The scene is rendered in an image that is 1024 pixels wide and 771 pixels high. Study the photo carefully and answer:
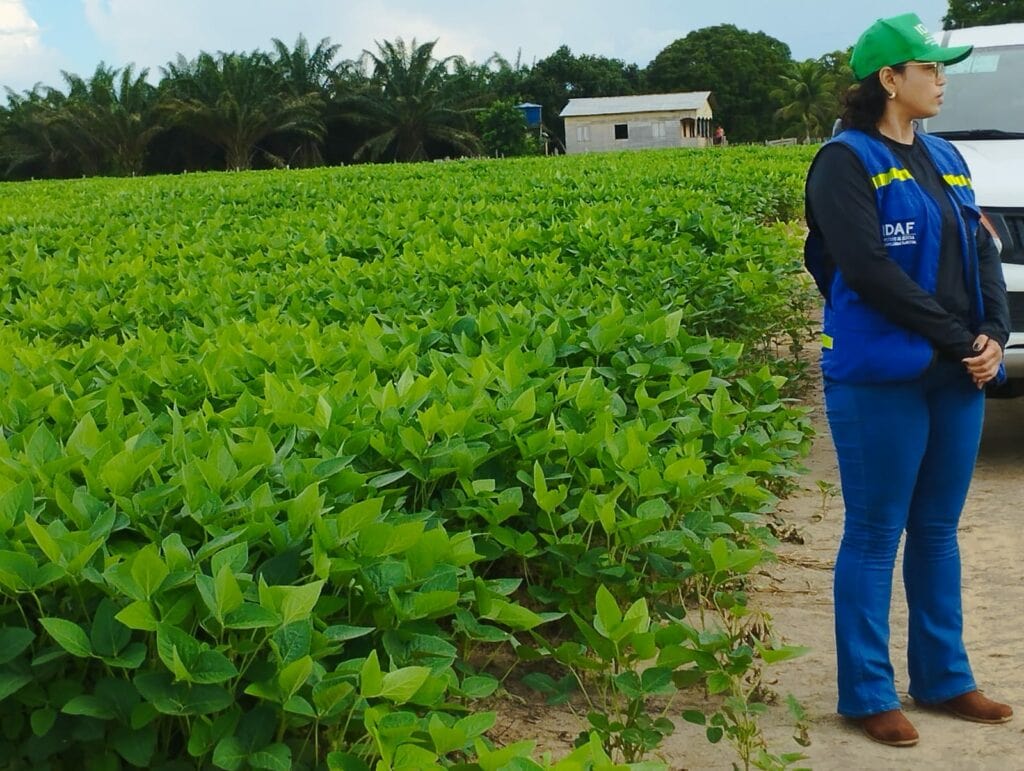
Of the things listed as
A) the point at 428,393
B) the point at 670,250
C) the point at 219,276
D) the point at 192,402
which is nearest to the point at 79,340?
the point at 219,276

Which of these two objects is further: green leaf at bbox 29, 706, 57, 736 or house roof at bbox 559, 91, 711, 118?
house roof at bbox 559, 91, 711, 118

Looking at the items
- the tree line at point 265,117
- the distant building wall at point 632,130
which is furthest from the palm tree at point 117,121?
the distant building wall at point 632,130

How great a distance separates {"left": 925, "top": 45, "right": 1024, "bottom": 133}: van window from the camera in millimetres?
7219

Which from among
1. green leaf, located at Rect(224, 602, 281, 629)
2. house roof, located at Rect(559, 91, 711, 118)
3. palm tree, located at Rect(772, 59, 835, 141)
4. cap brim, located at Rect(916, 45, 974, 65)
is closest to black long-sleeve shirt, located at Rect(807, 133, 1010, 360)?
cap brim, located at Rect(916, 45, 974, 65)

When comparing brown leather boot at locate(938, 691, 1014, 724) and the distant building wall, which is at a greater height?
the distant building wall

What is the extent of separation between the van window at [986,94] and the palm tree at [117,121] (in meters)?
45.8

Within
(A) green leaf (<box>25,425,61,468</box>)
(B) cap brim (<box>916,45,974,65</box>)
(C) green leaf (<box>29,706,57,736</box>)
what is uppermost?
(B) cap brim (<box>916,45,974,65</box>)

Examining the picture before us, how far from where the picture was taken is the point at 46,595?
2391mm

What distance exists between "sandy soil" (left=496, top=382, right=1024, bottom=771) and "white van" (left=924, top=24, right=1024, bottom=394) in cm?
100

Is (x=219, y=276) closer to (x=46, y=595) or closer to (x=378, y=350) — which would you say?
(x=378, y=350)

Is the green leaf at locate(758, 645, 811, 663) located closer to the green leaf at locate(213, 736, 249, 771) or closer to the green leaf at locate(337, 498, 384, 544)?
the green leaf at locate(337, 498, 384, 544)

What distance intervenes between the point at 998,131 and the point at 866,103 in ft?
13.9

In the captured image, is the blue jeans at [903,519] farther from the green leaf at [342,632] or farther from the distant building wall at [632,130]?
the distant building wall at [632,130]

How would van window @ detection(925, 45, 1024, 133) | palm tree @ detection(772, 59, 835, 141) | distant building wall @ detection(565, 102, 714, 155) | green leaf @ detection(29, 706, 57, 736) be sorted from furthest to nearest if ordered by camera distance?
palm tree @ detection(772, 59, 835, 141) → distant building wall @ detection(565, 102, 714, 155) → van window @ detection(925, 45, 1024, 133) → green leaf @ detection(29, 706, 57, 736)
